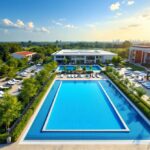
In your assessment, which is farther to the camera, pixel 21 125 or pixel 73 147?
pixel 21 125

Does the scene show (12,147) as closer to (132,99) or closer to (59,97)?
(59,97)

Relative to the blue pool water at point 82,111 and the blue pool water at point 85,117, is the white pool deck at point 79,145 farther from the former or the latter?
the blue pool water at point 82,111

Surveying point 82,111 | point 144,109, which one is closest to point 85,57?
point 82,111

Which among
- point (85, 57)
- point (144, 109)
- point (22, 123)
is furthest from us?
point (85, 57)

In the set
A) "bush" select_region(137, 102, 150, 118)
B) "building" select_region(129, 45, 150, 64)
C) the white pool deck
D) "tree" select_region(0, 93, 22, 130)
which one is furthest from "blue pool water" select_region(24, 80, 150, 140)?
"building" select_region(129, 45, 150, 64)

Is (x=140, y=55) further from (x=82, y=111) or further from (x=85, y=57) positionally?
(x=82, y=111)

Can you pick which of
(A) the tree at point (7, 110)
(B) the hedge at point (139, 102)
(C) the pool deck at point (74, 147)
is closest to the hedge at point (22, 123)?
(C) the pool deck at point (74, 147)
